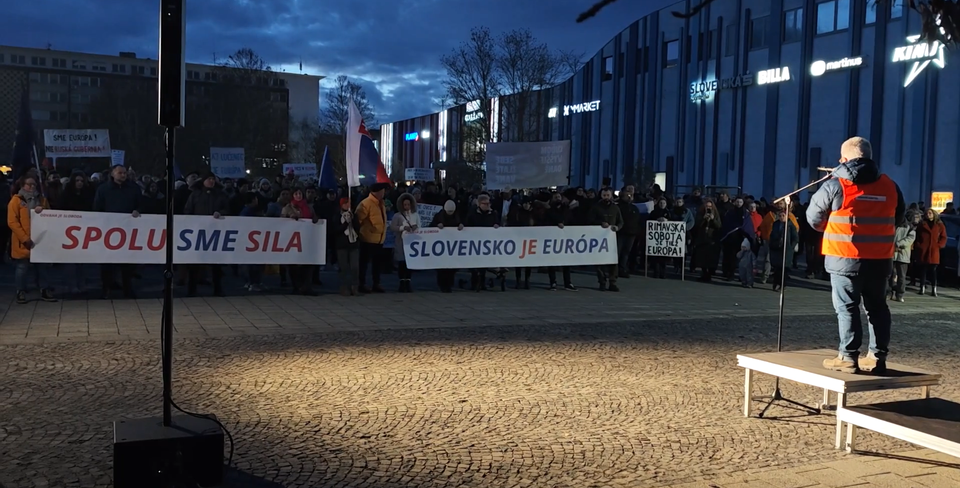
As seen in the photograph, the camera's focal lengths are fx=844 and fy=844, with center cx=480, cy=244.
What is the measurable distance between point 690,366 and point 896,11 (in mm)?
29432

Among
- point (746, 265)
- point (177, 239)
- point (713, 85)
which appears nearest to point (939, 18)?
point (177, 239)

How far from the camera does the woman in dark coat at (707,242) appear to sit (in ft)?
64.1

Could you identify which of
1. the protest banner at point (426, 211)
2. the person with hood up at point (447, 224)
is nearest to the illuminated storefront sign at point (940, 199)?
the protest banner at point (426, 211)

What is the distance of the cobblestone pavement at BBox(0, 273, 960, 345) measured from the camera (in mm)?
10977

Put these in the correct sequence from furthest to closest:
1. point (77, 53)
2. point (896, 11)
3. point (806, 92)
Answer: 1. point (77, 53)
2. point (806, 92)
3. point (896, 11)

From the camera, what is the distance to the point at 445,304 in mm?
14172

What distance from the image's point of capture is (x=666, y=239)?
64.6 ft

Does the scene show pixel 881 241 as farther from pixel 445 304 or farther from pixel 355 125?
pixel 355 125

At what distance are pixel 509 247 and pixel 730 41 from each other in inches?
1203

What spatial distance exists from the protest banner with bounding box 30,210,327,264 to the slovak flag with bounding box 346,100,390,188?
1.14 m

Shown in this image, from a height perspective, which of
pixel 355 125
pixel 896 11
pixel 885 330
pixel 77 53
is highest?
pixel 77 53

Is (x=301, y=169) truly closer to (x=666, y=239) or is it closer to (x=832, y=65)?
(x=666, y=239)

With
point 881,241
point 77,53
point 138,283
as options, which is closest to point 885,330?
point 881,241

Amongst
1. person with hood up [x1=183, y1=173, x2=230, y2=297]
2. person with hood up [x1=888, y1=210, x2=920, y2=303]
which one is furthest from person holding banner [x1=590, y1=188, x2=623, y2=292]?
person with hood up [x1=183, y1=173, x2=230, y2=297]
